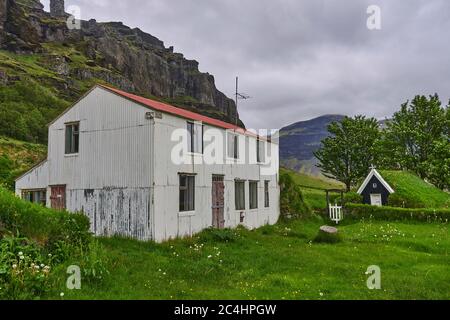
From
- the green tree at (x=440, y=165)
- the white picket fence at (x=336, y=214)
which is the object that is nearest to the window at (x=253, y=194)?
the white picket fence at (x=336, y=214)

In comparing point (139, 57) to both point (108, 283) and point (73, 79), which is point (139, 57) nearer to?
point (73, 79)

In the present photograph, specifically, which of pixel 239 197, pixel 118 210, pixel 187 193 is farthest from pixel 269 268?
pixel 239 197

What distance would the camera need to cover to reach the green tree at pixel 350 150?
199 ft

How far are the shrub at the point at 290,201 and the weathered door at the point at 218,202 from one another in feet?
31.6

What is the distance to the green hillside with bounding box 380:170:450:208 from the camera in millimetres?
36469

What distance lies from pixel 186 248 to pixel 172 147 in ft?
17.7

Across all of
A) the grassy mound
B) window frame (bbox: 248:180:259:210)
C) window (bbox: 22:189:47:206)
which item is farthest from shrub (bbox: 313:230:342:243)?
window (bbox: 22:189:47:206)

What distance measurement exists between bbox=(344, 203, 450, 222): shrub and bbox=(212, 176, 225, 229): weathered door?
1440 centimetres

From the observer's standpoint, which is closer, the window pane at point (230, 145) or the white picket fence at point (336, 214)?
the window pane at point (230, 145)

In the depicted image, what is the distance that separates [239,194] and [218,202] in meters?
2.99

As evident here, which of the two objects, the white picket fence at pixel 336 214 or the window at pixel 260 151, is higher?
the window at pixel 260 151

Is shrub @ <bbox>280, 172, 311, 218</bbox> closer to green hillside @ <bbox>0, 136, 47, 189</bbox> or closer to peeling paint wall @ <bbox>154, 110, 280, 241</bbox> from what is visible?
peeling paint wall @ <bbox>154, 110, 280, 241</bbox>

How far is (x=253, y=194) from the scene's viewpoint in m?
28.3

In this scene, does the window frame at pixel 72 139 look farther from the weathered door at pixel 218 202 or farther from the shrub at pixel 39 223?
the shrub at pixel 39 223
